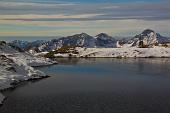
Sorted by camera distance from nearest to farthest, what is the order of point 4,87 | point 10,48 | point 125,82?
1. point 4,87
2. point 125,82
3. point 10,48

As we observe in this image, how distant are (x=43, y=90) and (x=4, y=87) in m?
10.1

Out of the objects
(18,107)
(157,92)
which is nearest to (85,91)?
(157,92)

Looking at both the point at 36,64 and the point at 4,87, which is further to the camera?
the point at 36,64

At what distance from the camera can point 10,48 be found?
17450cm

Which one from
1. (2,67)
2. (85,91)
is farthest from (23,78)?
(85,91)

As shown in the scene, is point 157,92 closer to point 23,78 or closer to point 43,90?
point 43,90

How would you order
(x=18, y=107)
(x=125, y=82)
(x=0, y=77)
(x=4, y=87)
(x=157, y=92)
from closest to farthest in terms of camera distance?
1. (x=18, y=107)
2. (x=157, y=92)
3. (x=4, y=87)
4. (x=0, y=77)
5. (x=125, y=82)

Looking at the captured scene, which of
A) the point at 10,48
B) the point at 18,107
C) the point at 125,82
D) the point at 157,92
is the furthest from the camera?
the point at 10,48

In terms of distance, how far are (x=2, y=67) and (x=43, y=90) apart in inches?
1098

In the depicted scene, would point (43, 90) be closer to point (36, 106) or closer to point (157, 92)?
point (36, 106)

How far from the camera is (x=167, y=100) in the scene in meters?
72.8

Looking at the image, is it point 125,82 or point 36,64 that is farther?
point 36,64

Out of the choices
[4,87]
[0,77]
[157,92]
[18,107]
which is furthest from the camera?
[0,77]

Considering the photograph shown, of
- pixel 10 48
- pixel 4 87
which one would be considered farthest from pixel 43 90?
pixel 10 48
